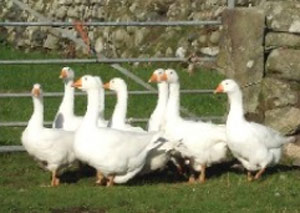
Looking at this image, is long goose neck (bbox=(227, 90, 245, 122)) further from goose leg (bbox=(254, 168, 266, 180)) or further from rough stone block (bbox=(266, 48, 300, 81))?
rough stone block (bbox=(266, 48, 300, 81))

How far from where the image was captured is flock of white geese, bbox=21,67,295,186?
1083 centimetres

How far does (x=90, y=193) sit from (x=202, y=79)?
24.9 feet

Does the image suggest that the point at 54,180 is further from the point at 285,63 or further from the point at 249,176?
the point at 285,63

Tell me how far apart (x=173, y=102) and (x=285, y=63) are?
1246mm

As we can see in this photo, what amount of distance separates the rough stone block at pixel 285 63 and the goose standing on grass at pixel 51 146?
2.32 m

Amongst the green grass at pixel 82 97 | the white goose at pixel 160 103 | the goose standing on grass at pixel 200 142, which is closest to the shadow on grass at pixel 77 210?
the goose standing on grass at pixel 200 142

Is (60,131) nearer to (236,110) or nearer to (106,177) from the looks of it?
(106,177)

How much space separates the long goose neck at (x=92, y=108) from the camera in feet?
36.3

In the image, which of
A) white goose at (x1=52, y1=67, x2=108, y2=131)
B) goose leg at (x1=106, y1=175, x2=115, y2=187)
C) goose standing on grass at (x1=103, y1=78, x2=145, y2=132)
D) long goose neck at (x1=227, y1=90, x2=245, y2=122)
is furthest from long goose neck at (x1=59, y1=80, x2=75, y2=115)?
long goose neck at (x1=227, y1=90, x2=245, y2=122)

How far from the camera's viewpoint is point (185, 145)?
37.1ft

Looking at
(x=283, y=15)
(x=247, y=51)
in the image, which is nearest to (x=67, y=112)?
(x=247, y=51)

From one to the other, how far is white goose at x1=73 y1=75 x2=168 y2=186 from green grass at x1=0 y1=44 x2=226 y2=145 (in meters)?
2.64

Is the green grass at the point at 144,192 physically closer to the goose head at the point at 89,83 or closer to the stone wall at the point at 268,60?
the stone wall at the point at 268,60

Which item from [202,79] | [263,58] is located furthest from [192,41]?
[263,58]
